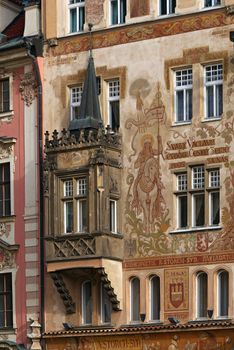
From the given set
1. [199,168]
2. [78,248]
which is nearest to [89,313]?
[78,248]

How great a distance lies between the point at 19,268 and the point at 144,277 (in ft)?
15.6

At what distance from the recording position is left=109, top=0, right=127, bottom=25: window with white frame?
48.5 metres

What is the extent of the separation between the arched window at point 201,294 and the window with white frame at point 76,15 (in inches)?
347

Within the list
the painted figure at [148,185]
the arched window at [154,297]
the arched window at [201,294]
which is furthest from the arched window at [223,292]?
the painted figure at [148,185]

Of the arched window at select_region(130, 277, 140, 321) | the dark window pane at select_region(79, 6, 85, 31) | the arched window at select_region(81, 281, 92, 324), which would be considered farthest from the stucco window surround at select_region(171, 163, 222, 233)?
the dark window pane at select_region(79, 6, 85, 31)

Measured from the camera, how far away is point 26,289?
49.4 m

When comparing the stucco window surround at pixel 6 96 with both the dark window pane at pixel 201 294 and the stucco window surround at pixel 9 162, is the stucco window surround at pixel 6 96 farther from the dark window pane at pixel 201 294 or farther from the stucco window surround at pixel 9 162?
the dark window pane at pixel 201 294

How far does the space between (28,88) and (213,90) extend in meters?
6.91

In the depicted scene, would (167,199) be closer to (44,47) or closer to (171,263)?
(171,263)

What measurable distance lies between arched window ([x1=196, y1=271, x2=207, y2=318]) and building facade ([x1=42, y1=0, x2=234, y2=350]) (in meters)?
0.03

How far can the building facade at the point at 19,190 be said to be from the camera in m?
49.4

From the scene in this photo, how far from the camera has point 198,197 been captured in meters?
46.2

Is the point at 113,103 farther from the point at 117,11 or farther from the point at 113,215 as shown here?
the point at 113,215

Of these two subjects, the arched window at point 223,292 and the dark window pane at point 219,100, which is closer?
the arched window at point 223,292
